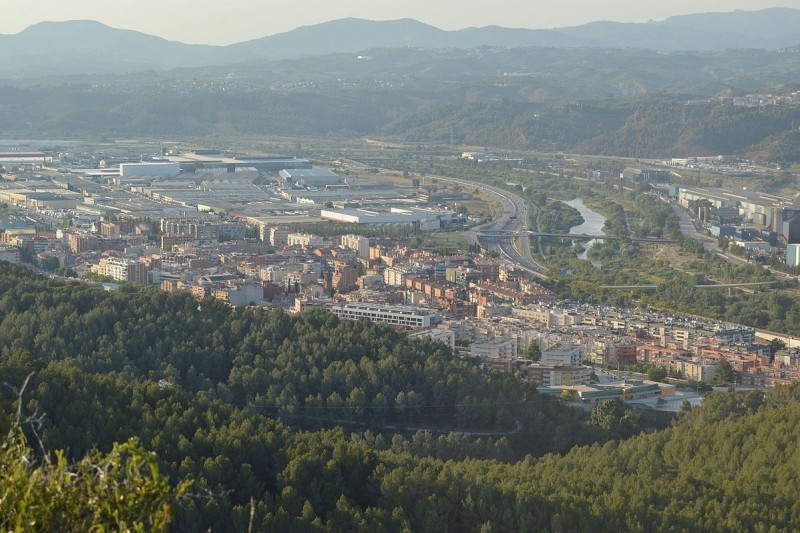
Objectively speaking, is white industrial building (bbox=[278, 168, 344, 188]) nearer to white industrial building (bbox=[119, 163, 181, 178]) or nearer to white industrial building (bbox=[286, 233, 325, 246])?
white industrial building (bbox=[119, 163, 181, 178])

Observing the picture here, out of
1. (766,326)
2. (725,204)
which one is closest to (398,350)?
(766,326)

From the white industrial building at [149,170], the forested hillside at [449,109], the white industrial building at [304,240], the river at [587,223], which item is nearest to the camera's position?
the white industrial building at [304,240]

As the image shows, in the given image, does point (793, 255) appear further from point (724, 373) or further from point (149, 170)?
point (149, 170)

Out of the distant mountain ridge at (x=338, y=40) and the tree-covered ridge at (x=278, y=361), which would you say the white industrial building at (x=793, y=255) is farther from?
the distant mountain ridge at (x=338, y=40)

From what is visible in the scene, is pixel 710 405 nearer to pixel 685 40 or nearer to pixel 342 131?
pixel 342 131

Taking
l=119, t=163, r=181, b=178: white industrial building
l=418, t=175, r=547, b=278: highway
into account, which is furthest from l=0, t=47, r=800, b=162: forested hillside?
l=119, t=163, r=181, b=178: white industrial building

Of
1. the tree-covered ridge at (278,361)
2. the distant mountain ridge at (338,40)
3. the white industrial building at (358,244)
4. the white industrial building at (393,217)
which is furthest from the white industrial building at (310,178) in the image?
the distant mountain ridge at (338,40)

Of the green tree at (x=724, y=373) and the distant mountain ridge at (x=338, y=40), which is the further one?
the distant mountain ridge at (x=338, y=40)
